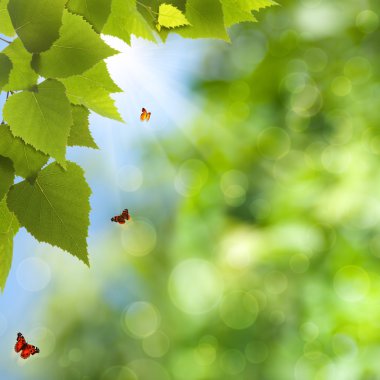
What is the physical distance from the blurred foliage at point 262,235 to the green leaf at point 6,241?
2.25 meters

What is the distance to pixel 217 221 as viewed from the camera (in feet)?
10.2

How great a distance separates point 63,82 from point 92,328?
2.91 meters

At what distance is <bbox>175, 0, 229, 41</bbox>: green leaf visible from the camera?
18.3 inches

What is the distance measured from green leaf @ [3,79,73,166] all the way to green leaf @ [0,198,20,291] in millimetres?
74

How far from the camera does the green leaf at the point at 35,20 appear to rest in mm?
368

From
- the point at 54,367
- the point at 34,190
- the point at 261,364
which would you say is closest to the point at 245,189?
the point at 261,364

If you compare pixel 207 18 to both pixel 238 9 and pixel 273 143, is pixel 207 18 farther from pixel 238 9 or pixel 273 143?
pixel 273 143

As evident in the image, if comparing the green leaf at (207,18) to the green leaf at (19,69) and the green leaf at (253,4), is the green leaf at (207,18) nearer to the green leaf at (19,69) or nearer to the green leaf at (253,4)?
A: the green leaf at (253,4)

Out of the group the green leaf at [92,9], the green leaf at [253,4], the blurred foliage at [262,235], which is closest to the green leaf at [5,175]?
the green leaf at [92,9]

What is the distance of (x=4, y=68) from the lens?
363 mm

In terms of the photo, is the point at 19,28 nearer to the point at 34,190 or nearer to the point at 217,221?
the point at 34,190

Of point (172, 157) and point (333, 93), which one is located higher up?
point (333, 93)

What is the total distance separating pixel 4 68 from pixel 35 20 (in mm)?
37

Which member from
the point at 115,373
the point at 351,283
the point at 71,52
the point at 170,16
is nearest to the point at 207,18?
the point at 170,16
